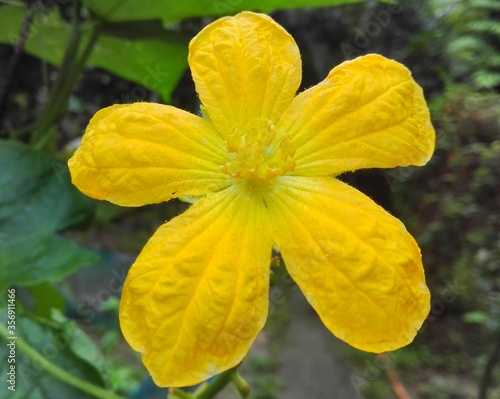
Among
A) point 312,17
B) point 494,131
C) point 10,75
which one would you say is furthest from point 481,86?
point 10,75

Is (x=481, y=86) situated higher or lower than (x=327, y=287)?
lower

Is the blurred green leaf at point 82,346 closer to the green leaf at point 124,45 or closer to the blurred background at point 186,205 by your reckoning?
the blurred background at point 186,205

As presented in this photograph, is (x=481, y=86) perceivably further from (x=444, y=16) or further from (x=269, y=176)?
(x=269, y=176)

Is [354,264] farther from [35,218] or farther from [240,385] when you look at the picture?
[35,218]

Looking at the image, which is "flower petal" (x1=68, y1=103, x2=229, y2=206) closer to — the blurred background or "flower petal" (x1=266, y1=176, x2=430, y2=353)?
"flower petal" (x1=266, y1=176, x2=430, y2=353)

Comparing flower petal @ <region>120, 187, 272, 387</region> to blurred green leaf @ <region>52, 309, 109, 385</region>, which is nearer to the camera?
flower petal @ <region>120, 187, 272, 387</region>

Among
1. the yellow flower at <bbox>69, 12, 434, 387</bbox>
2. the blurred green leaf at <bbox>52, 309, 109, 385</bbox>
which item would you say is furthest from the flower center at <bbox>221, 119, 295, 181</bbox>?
the blurred green leaf at <bbox>52, 309, 109, 385</bbox>

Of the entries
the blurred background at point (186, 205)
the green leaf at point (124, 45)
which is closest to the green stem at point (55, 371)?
the blurred background at point (186, 205)
